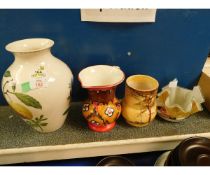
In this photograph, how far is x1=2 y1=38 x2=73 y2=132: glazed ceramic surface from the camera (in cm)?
53

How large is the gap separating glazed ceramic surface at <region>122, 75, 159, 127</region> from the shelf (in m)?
0.05

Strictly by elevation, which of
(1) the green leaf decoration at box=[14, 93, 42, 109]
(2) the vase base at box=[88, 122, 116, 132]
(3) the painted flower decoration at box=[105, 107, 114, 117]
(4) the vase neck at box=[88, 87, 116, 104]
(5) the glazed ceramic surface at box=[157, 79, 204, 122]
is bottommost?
(2) the vase base at box=[88, 122, 116, 132]

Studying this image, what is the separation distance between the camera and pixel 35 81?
530 millimetres

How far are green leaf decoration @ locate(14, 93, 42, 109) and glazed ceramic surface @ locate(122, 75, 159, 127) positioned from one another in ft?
0.91

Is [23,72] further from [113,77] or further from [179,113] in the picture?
[179,113]

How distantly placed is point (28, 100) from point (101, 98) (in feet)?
0.67

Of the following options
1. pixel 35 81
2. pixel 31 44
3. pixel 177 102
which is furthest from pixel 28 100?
pixel 177 102

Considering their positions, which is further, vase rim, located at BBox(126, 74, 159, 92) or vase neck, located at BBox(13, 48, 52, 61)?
vase rim, located at BBox(126, 74, 159, 92)

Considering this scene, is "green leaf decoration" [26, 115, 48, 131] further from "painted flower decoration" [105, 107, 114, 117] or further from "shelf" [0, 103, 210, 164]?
"painted flower decoration" [105, 107, 114, 117]

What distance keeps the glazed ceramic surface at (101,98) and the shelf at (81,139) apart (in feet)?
0.15

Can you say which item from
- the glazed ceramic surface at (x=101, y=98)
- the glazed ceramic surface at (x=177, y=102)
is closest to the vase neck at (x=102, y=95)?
the glazed ceramic surface at (x=101, y=98)

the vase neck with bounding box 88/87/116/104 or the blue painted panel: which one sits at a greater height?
the blue painted panel

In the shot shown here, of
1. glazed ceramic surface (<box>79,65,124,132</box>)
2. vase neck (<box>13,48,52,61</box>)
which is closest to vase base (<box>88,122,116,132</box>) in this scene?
glazed ceramic surface (<box>79,65,124,132</box>)

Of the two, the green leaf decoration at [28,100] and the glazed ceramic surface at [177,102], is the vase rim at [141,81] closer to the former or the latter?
the glazed ceramic surface at [177,102]
